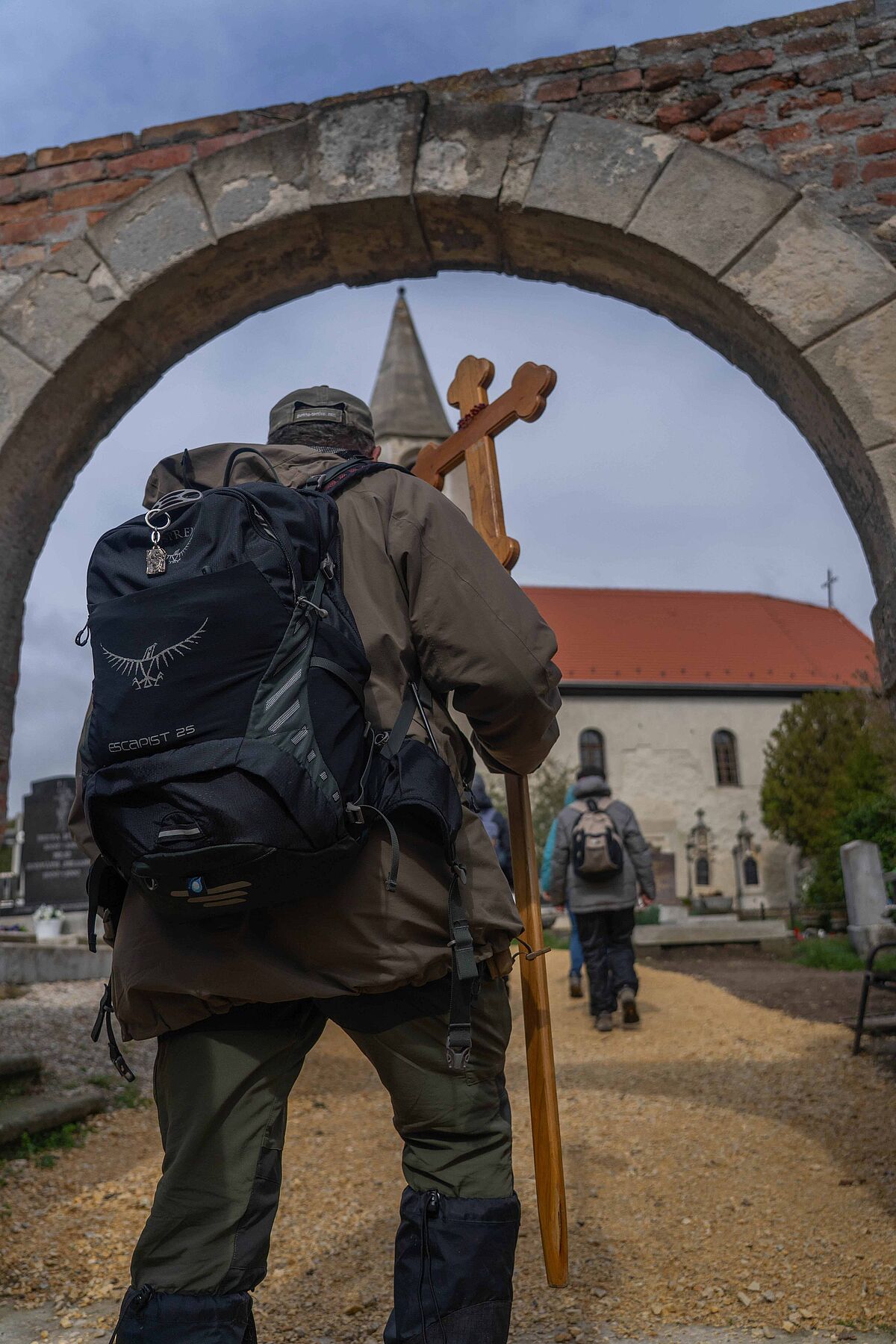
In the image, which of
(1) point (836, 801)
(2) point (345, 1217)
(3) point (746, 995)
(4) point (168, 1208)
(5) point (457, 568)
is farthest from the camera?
(1) point (836, 801)

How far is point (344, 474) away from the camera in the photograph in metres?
2.04

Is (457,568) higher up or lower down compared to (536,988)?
higher up

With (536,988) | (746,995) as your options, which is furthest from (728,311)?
(746,995)

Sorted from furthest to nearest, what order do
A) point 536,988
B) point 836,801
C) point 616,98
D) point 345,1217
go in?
point 836,801
point 616,98
point 345,1217
point 536,988

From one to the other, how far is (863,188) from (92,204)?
2.96m

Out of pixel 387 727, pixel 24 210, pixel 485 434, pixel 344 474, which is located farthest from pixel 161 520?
pixel 24 210

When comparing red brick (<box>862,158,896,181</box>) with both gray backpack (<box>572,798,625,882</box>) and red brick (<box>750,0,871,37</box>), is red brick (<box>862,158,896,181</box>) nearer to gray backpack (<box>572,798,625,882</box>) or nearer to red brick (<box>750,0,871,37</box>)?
red brick (<box>750,0,871,37</box>)

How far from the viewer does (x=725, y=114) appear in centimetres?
383

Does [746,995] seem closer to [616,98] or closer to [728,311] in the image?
[728,311]

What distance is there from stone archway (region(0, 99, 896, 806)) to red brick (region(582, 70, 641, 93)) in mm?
207

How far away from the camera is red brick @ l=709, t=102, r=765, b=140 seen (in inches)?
149

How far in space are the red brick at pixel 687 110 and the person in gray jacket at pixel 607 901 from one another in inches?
170

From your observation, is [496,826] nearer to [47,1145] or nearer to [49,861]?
[47,1145]

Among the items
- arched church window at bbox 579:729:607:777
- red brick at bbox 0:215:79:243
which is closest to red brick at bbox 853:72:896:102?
red brick at bbox 0:215:79:243
